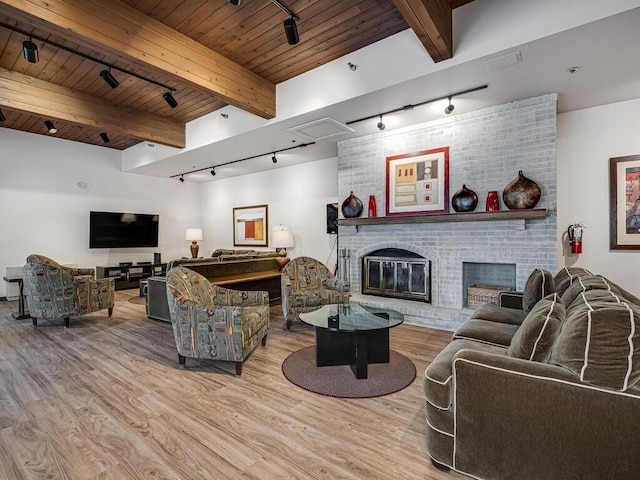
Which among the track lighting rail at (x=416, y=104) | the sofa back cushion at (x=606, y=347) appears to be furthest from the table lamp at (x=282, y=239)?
the sofa back cushion at (x=606, y=347)

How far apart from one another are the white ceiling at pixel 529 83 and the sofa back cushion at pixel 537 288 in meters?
1.90

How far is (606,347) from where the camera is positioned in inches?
51.2

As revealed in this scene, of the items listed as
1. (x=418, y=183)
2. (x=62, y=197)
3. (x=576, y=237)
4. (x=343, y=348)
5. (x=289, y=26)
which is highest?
(x=289, y=26)

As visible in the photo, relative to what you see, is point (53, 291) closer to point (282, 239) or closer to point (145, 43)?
point (145, 43)

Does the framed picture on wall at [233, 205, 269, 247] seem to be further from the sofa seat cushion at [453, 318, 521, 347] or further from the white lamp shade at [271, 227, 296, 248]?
the sofa seat cushion at [453, 318, 521, 347]

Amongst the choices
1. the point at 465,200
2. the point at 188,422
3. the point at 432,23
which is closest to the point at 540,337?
the point at 188,422

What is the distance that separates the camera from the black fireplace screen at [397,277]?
4.59 m

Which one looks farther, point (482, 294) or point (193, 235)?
point (193, 235)

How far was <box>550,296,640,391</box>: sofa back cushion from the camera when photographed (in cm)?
127

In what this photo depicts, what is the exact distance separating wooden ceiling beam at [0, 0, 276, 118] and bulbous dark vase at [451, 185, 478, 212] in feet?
9.08

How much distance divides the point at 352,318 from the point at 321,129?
109 inches

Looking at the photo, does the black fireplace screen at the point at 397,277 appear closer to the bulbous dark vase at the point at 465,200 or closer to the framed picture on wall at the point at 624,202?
the bulbous dark vase at the point at 465,200

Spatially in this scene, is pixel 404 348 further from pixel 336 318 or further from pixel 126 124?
pixel 126 124

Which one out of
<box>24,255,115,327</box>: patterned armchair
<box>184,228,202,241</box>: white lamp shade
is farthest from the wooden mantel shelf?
<box>184,228,202,241</box>: white lamp shade
